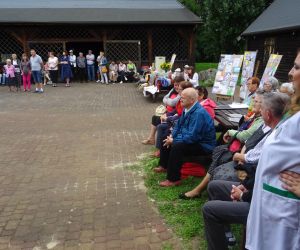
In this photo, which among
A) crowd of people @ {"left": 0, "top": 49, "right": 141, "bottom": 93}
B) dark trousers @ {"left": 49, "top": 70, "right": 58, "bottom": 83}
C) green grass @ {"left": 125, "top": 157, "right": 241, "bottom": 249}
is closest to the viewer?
green grass @ {"left": 125, "top": 157, "right": 241, "bottom": 249}

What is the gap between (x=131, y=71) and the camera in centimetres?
1814

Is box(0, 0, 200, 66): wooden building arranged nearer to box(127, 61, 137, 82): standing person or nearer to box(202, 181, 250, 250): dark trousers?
box(127, 61, 137, 82): standing person

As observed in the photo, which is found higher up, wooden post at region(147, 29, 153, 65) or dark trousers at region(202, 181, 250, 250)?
wooden post at region(147, 29, 153, 65)

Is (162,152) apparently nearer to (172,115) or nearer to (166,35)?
(172,115)

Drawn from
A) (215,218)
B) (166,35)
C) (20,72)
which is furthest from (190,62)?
(215,218)

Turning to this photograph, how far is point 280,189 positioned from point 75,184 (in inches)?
136

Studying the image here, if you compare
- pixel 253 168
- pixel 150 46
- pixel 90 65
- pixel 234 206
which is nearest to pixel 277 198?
pixel 234 206

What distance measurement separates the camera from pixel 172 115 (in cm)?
579

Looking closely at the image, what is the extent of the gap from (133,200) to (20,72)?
1261 centimetres

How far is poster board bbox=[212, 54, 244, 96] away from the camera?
30.9 feet

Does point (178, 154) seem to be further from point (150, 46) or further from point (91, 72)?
point (150, 46)

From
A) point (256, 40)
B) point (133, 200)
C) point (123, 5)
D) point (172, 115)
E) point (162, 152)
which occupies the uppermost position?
point (123, 5)

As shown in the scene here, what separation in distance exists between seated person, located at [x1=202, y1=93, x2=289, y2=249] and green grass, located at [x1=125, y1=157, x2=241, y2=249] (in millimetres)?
621

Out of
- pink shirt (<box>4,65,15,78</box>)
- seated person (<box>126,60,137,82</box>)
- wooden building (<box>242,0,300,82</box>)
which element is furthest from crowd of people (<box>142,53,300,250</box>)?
seated person (<box>126,60,137,82</box>)
